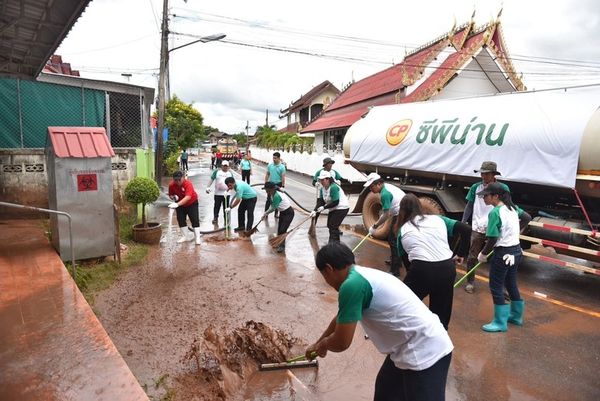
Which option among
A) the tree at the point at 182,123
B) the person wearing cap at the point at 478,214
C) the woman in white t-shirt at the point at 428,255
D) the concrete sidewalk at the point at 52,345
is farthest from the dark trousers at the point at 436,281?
the tree at the point at 182,123

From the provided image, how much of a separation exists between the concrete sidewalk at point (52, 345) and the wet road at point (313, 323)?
44 centimetres

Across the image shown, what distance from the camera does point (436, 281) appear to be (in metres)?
3.33

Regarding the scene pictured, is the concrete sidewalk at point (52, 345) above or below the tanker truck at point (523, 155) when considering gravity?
below

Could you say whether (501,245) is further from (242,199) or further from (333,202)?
(242,199)

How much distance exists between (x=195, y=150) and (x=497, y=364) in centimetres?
7729

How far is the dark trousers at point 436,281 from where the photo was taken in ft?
10.9

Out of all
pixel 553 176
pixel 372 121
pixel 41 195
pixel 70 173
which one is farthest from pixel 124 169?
pixel 553 176

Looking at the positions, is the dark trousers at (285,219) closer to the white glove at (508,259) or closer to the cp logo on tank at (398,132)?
the cp logo on tank at (398,132)

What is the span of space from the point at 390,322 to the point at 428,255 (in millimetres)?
1330

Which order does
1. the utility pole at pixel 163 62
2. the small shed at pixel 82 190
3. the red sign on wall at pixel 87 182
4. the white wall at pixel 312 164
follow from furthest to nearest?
the white wall at pixel 312 164, the utility pole at pixel 163 62, the red sign on wall at pixel 87 182, the small shed at pixel 82 190

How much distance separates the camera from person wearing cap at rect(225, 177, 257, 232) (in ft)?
27.4

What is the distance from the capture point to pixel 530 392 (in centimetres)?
341

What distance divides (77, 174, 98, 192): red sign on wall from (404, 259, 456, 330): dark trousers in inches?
181

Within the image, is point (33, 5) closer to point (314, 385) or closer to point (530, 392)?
point (314, 385)
